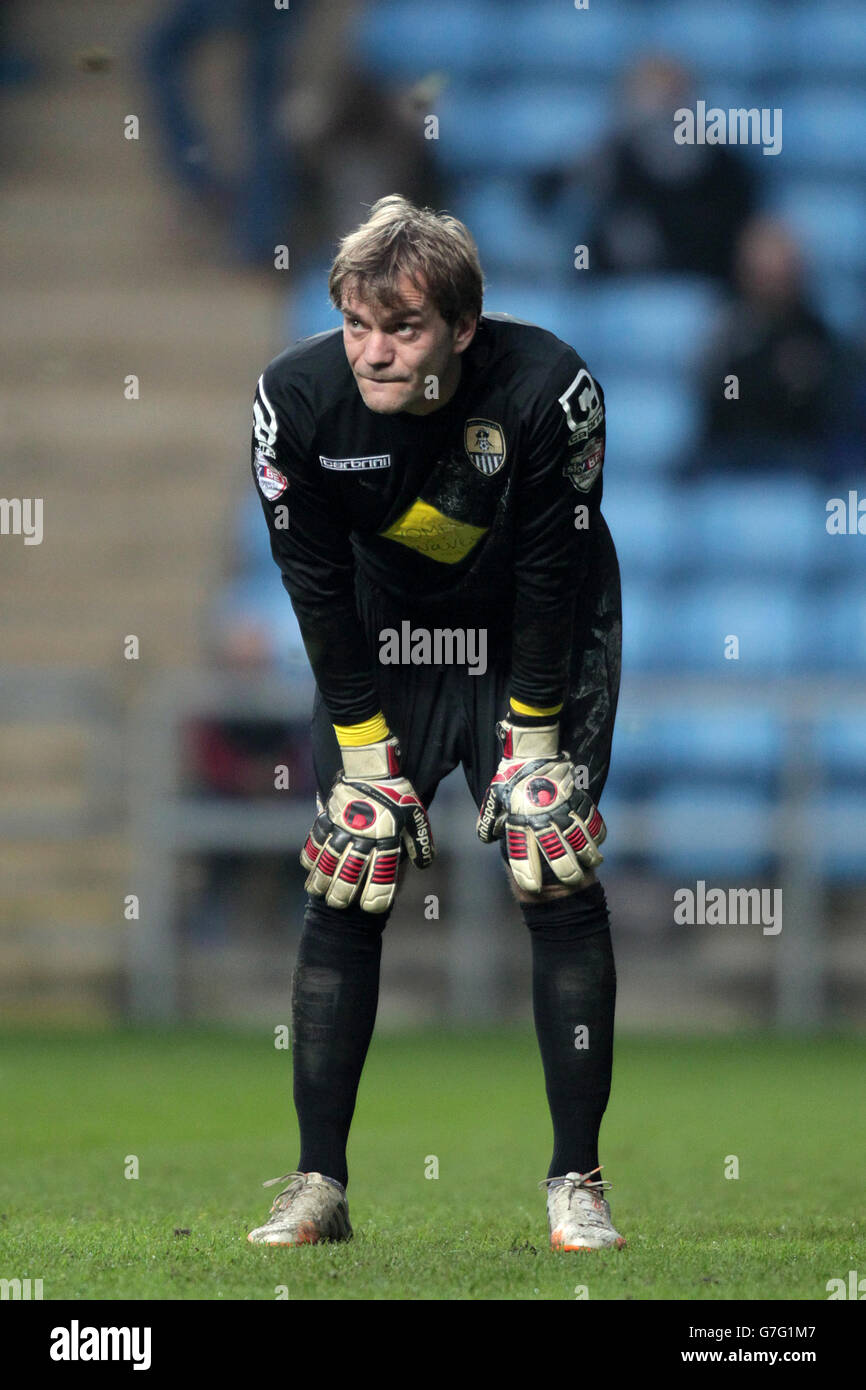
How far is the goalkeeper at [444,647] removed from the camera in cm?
321

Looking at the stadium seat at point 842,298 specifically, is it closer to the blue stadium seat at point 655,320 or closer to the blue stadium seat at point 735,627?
the blue stadium seat at point 655,320

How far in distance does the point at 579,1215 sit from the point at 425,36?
10143 millimetres

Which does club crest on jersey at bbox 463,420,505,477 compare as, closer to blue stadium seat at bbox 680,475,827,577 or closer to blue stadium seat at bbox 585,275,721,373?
blue stadium seat at bbox 680,475,827,577

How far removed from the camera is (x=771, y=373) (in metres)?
9.84

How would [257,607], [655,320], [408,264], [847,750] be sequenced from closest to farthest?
[408,264] < [847,750] < [257,607] < [655,320]

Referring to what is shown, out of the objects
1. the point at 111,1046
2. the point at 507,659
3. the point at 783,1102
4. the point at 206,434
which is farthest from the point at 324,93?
the point at 507,659

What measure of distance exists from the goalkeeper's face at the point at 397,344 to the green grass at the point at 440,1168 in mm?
1359

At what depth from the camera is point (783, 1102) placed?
6.00 meters

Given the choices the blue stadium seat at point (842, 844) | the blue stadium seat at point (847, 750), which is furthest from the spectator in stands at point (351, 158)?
the blue stadium seat at point (842, 844)

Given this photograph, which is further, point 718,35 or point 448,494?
point 718,35

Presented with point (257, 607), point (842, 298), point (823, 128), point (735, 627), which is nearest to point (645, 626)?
point (735, 627)

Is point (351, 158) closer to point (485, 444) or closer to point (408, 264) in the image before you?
point (485, 444)

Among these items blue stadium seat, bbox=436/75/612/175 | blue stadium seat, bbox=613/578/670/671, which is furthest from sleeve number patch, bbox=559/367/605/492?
blue stadium seat, bbox=436/75/612/175

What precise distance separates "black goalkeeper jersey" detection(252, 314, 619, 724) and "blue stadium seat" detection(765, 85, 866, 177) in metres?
8.69
